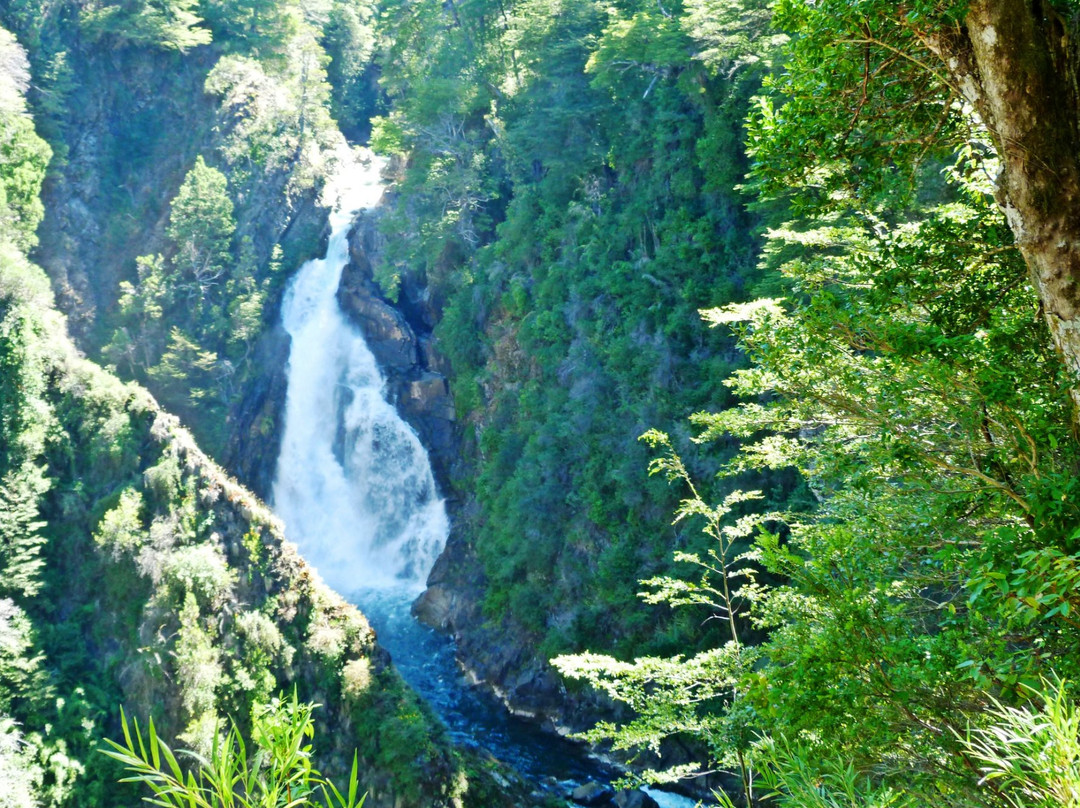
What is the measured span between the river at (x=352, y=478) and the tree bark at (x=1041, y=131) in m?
20.6

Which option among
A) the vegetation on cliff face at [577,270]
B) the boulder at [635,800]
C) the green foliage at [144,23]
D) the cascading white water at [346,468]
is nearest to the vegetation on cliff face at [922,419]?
the boulder at [635,800]

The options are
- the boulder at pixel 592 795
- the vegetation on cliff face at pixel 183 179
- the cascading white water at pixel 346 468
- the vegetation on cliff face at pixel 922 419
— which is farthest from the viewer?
the vegetation on cliff face at pixel 183 179

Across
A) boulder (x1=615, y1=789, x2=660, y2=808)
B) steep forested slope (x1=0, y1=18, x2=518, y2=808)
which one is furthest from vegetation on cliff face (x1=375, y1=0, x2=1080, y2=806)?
steep forested slope (x1=0, y1=18, x2=518, y2=808)

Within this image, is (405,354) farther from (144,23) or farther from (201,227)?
(144,23)

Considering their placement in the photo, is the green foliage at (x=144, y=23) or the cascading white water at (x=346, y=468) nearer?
the cascading white water at (x=346, y=468)

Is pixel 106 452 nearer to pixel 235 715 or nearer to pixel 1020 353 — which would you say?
pixel 235 715

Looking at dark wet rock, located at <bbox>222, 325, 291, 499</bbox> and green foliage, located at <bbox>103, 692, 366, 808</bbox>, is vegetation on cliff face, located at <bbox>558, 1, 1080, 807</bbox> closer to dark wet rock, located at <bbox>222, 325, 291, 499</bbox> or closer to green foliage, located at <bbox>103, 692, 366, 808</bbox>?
green foliage, located at <bbox>103, 692, 366, 808</bbox>

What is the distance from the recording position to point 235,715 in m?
17.7

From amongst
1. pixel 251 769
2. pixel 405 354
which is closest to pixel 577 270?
pixel 405 354

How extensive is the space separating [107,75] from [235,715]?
28.9 meters

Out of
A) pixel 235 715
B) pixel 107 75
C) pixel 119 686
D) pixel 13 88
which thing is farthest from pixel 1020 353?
pixel 107 75

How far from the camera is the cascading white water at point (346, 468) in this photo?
27.8 metres

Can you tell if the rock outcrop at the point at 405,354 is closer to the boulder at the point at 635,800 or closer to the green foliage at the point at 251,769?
the boulder at the point at 635,800

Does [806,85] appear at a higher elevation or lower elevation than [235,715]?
higher
